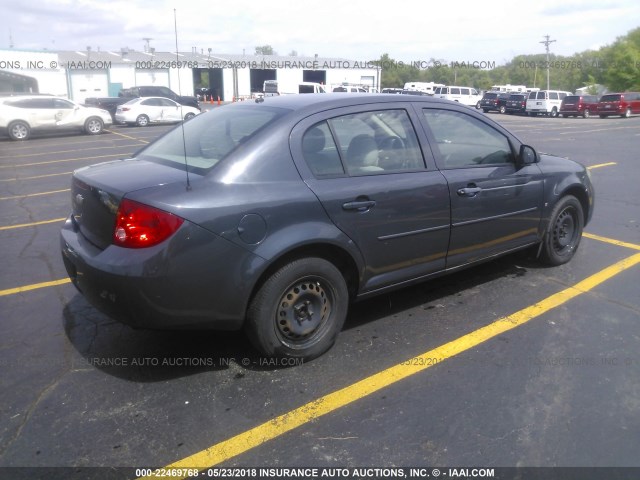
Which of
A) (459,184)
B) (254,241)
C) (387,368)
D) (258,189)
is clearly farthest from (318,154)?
(387,368)

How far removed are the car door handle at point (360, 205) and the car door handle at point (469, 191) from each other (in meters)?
0.83

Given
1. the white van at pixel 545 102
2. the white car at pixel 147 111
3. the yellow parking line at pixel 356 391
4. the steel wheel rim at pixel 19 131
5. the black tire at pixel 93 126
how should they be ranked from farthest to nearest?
the white van at pixel 545 102 < the white car at pixel 147 111 < the black tire at pixel 93 126 < the steel wheel rim at pixel 19 131 < the yellow parking line at pixel 356 391

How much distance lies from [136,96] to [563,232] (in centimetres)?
2836

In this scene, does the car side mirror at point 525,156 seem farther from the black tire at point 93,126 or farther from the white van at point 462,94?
the white van at point 462,94

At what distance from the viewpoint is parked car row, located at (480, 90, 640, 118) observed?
34.2 m

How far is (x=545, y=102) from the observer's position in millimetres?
36281

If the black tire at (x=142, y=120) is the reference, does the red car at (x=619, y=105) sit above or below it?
above

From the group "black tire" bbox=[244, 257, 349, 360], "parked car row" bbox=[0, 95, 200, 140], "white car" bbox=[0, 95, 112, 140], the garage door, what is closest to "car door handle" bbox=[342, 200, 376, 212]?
"black tire" bbox=[244, 257, 349, 360]

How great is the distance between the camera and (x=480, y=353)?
3617 mm

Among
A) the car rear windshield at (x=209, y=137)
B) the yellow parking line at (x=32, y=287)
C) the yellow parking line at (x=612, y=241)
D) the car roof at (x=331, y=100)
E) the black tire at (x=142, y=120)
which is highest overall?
the black tire at (x=142, y=120)

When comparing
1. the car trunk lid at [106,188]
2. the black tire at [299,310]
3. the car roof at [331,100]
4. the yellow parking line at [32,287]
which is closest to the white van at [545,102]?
the car roof at [331,100]

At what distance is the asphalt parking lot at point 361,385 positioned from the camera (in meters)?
2.68

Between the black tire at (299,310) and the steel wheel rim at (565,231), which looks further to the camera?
the steel wheel rim at (565,231)

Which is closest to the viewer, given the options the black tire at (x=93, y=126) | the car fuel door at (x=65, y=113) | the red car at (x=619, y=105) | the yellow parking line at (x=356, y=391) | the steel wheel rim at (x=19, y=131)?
the yellow parking line at (x=356, y=391)
